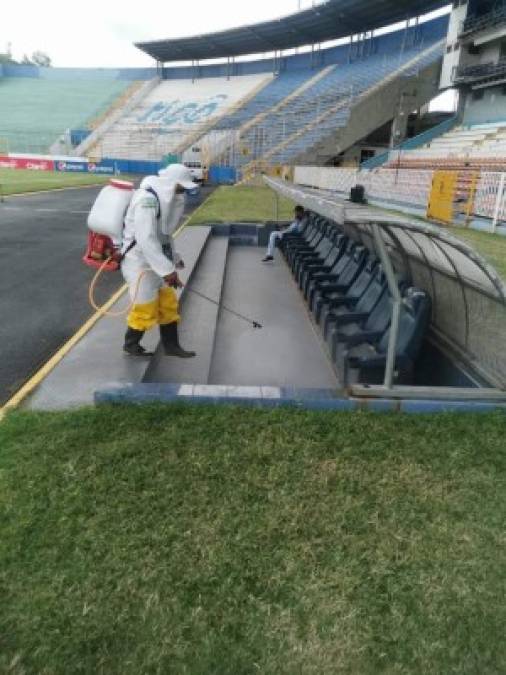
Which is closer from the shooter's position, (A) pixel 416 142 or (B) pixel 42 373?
(B) pixel 42 373

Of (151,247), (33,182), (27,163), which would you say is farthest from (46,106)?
(151,247)

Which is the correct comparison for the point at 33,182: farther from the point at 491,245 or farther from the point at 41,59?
the point at 41,59

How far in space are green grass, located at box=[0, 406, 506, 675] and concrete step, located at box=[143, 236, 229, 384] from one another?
99 cm

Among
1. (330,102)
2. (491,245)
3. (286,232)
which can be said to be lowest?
(491,245)

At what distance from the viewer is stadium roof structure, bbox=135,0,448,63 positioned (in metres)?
34.6

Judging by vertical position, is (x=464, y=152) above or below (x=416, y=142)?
below

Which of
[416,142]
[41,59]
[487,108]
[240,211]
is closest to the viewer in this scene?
[240,211]

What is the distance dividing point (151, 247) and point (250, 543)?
230 centimetres

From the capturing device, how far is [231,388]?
367 cm

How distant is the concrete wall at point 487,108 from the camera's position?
2714 centimetres

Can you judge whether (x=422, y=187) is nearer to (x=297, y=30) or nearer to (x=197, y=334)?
(x=197, y=334)

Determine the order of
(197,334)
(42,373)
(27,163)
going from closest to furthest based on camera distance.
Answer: (42,373), (197,334), (27,163)

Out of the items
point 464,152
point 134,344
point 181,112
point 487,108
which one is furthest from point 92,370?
point 181,112

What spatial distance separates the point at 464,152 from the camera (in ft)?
77.1
